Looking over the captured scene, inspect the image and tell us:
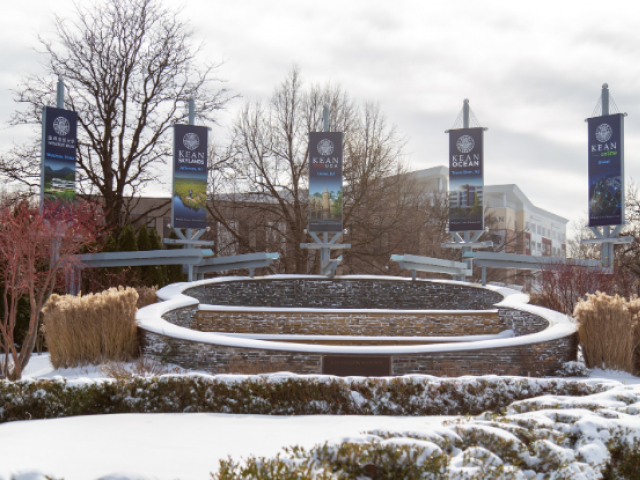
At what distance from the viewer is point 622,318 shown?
26.9ft

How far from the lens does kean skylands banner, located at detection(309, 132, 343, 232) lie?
582 inches

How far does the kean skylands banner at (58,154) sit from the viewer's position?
13.0 m

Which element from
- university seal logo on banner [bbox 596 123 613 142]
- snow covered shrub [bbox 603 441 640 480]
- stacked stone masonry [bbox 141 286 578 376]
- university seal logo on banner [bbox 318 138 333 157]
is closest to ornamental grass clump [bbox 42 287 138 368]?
stacked stone masonry [bbox 141 286 578 376]

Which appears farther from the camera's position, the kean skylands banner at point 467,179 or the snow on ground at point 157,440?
the kean skylands banner at point 467,179

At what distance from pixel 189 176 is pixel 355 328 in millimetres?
6452

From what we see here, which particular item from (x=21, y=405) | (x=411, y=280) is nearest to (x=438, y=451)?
(x=21, y=405)

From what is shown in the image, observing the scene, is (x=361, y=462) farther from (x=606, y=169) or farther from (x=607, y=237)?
(x=607, y=237)

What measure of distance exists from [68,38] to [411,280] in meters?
14.9

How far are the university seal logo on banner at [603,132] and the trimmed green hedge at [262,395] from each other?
11.0 metres

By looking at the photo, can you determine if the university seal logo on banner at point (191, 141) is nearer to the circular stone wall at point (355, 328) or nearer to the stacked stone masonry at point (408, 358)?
the circular stone wall at point (355, 328)

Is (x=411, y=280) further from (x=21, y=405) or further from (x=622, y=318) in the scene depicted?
(x=21, y=405)

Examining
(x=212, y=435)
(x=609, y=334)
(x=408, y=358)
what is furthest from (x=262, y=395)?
(x=609, y=334)

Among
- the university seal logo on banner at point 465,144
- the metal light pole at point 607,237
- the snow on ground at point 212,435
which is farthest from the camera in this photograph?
the university seal logo on banner at point 465,144

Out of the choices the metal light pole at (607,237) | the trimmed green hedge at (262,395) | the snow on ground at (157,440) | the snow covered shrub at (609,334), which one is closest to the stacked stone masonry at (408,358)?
the snow covered shrub at (609,334)
